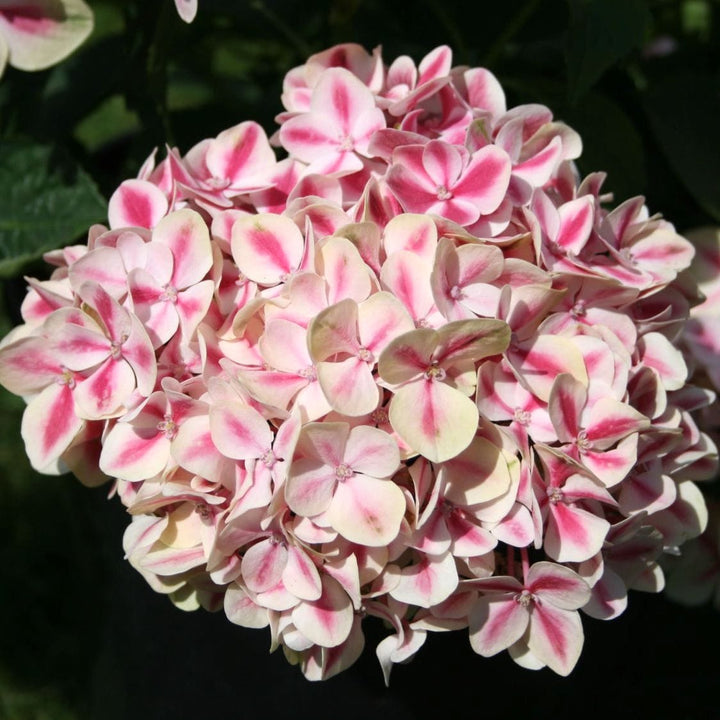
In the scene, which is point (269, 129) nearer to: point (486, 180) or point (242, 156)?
point (242, 156)

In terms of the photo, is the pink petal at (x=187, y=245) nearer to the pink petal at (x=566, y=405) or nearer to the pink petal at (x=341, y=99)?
the pink petal at (x=341, y=99)

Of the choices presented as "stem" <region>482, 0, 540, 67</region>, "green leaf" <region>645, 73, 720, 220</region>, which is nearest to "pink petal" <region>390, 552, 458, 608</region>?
"green leaf" <region>645, 73, 720, 220</region>

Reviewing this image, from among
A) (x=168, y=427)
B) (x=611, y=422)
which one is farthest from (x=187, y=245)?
(x=611, y=422)

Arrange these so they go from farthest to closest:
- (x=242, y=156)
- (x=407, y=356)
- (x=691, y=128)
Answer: (x=691, y=128), (x=242, y=156), (x=407, y=356)

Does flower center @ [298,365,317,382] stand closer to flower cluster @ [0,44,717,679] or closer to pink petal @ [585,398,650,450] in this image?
flower cluster @ [0,44,717,679]

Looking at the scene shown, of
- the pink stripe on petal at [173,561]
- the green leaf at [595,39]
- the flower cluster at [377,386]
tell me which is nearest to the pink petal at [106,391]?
the flower cluster at [377,386]

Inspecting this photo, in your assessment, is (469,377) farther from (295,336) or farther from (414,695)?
(414,695)

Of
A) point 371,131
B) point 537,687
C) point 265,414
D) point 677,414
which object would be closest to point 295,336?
point 265,414
